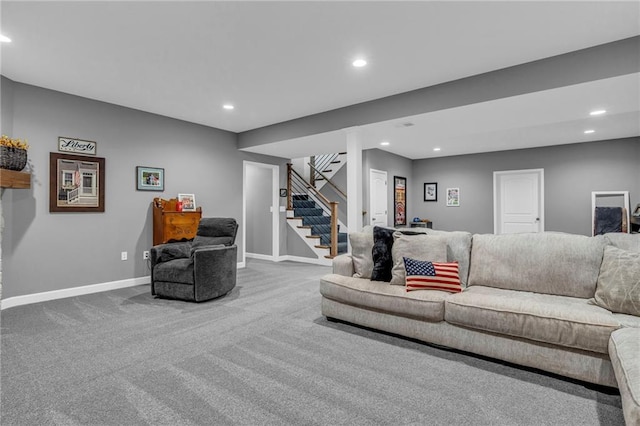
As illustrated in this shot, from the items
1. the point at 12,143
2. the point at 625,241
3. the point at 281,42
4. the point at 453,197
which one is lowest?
the point at 625,241

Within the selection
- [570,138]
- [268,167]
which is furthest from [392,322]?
[570,138]

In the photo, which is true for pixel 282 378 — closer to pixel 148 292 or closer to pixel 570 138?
pixel 148 292

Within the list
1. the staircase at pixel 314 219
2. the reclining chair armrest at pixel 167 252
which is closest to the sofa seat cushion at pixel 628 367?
the reclining chair armrest at pixel 167 252

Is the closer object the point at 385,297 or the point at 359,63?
the point at 385,297

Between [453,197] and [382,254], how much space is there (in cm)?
579

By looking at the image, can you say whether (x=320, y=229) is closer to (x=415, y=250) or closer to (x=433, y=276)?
(x=415, y=250)

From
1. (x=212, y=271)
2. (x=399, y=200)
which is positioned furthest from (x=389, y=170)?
(x=212, y=271)

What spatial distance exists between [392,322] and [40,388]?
2.52 meters

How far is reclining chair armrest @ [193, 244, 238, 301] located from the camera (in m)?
3.79

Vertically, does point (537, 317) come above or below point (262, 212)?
below

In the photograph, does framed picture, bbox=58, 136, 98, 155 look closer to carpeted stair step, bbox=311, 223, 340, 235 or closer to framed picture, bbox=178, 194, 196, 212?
framed picture, bbox=178, 194, 196, 212

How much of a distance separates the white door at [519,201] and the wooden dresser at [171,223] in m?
6.55

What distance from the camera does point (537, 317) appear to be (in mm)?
2088

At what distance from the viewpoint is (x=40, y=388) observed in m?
2.01
